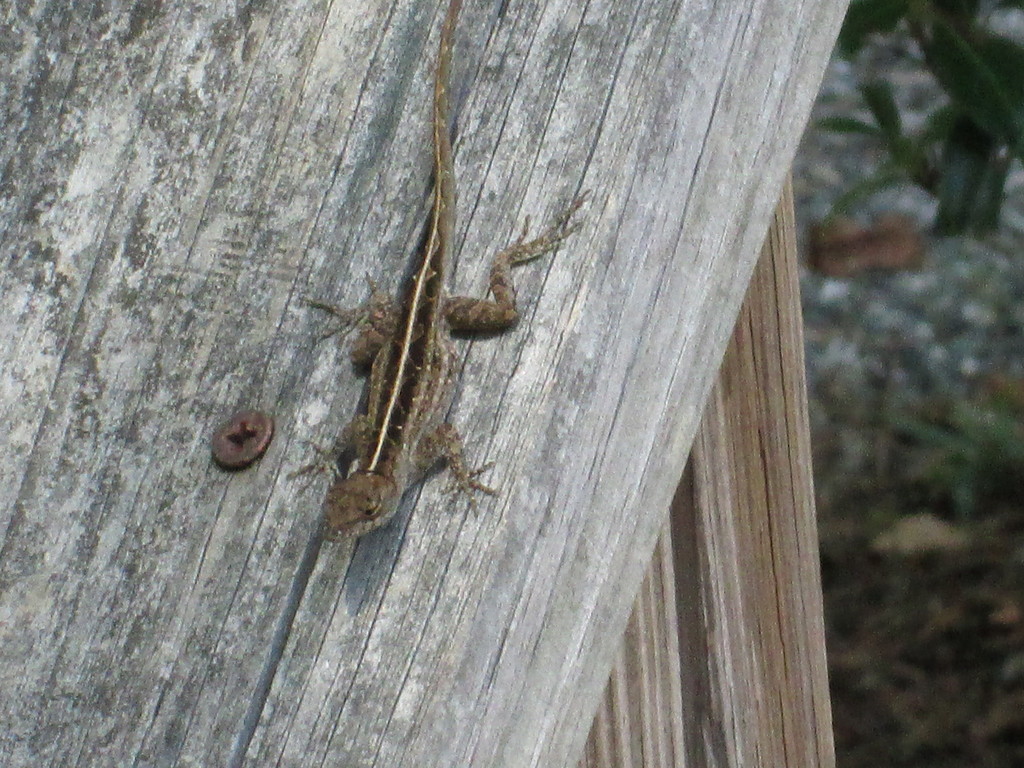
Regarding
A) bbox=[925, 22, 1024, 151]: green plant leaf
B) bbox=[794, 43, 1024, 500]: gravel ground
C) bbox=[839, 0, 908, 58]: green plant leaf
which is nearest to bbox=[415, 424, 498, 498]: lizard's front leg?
bbox=[839, 0, 908, 58]: green plant leaf

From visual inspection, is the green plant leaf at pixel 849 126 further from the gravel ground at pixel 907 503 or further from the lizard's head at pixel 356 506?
the lizard's head at pixel 356 506

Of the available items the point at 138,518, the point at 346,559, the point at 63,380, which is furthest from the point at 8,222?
the point at 346,559

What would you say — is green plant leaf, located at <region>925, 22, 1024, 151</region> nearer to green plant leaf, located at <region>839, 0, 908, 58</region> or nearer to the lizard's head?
green plant leaf, located at <region>839, 0, 908, 58</region>

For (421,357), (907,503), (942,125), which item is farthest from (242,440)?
(907,503)

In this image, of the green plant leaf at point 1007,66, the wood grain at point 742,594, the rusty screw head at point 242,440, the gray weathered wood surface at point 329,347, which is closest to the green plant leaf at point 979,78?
the green plant leaf at point 1007,66

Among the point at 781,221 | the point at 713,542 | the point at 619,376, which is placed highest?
the point at 781,221

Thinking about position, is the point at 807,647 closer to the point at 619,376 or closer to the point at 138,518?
the point at 619,376

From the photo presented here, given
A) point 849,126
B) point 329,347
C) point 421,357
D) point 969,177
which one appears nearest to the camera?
point 329,347

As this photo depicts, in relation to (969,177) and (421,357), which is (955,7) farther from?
(421,357)
